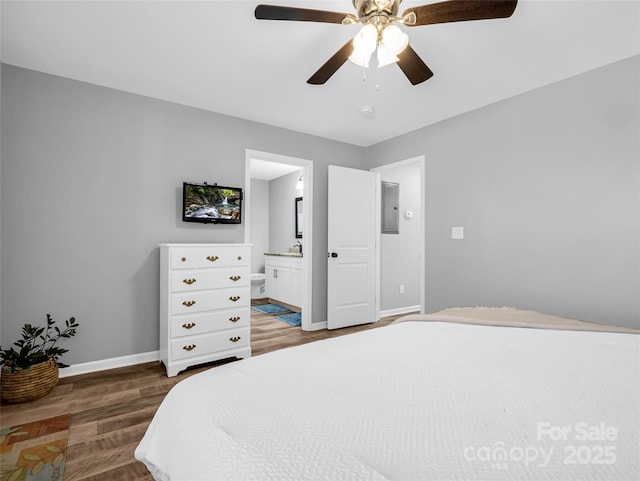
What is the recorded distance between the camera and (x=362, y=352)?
3.77 ft

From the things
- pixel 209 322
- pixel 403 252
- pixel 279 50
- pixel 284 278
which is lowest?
pixel 209 322

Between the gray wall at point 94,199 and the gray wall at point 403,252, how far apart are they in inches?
95.9

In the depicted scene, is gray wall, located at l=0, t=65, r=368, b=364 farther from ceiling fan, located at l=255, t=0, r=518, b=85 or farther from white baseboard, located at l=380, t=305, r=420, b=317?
white baseboard, located at l=380, t=305, r=420, b=317

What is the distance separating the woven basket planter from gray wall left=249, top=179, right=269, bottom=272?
4.34m

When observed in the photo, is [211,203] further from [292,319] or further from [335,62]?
[292,319]

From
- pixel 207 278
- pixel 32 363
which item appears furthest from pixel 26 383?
pixel 207 278

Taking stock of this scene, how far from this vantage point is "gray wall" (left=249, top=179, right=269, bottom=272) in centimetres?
659

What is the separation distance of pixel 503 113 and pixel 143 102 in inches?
131

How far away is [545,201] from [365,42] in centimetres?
209

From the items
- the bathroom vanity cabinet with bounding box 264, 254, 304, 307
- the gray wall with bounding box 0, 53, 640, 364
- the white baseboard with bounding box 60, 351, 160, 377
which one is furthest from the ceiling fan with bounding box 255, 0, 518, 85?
the bathroom vanity cabinet with bounding box 264, 254, 304, 307

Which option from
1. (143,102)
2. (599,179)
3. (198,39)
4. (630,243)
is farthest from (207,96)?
(630,243)

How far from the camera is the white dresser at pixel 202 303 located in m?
2.63

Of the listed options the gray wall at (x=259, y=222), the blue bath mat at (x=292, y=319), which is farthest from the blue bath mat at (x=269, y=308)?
the gray wall at (x=259, y=222)

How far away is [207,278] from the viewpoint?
2.76 meters
